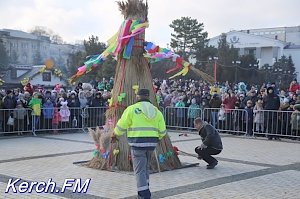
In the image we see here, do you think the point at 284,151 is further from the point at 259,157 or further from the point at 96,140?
the point at 96,140

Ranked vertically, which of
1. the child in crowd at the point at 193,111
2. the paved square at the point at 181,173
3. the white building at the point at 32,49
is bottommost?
the paved square at the point at 181,173

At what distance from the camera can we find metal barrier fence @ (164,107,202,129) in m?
18.7

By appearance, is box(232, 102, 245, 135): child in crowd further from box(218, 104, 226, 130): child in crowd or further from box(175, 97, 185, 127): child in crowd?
box(175, 97, 185, 127): child in crowd

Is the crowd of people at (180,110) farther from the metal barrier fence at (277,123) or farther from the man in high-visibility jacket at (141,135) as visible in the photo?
the man in high-visibility jacket at (141,135)

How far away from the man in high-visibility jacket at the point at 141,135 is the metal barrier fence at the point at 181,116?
1114cm

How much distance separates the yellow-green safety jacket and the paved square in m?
0.98

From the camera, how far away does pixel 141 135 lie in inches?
290

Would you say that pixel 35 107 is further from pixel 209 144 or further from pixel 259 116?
pixel 209 144

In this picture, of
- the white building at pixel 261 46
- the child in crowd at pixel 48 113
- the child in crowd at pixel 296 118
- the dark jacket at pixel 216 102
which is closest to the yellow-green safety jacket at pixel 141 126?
the child in crowd at pixel 296 118

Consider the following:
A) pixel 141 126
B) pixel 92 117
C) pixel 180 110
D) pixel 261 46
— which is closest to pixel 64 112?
pixel 92 117

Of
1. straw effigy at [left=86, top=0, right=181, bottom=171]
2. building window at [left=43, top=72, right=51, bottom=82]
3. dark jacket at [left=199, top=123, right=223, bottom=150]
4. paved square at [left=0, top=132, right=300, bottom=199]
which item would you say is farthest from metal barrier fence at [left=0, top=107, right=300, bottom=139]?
building window at [left=43, top=72, right=51, bottom=82]

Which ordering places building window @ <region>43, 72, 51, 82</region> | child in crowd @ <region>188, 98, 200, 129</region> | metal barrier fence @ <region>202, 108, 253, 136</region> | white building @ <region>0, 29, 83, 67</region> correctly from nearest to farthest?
metal barrier fence @ <region>202, 108, 253, 136</region>, child in crowd @ <region>188, 98, 200, 129</region>, building window @ <region>43, 72, 51, 82</region>, white building @ <region>0, 29, 83, 67</region>

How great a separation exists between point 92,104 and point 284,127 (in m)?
7.44

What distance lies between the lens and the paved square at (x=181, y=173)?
7947 millimetres
